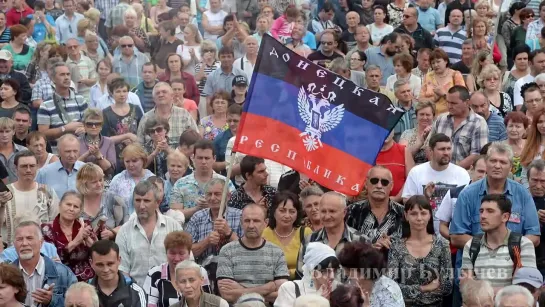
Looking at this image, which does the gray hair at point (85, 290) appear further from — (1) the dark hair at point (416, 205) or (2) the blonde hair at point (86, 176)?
(1) the dark hair at point (416, 205)

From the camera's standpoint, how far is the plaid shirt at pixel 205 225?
14586mm

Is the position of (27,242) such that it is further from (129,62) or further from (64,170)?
(129,62)

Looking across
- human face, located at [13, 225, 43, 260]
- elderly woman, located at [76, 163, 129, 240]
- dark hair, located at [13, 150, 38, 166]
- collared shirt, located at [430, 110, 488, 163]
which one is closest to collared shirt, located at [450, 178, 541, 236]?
collared shirt, located at [430, 110, 488, 163]

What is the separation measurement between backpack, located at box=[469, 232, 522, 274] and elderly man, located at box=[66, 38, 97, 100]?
8630mm

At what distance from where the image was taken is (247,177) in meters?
15.4

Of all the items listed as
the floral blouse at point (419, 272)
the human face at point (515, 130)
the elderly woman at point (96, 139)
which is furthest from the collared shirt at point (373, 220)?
the elderly woman at point (96, 139)

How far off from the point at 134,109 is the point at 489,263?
22.8ft

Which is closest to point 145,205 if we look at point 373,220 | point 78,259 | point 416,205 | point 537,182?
point 78,259

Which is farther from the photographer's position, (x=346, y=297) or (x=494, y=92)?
(x=494, y=92)

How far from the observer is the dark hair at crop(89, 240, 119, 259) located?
13188 mm

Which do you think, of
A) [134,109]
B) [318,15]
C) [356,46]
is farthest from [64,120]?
[318,15]

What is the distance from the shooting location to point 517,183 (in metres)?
14.1

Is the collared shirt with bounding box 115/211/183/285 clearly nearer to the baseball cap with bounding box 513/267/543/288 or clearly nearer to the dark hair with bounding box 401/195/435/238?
the dark hair with bounding box 401/195/435/238

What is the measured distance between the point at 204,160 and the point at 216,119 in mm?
2940
